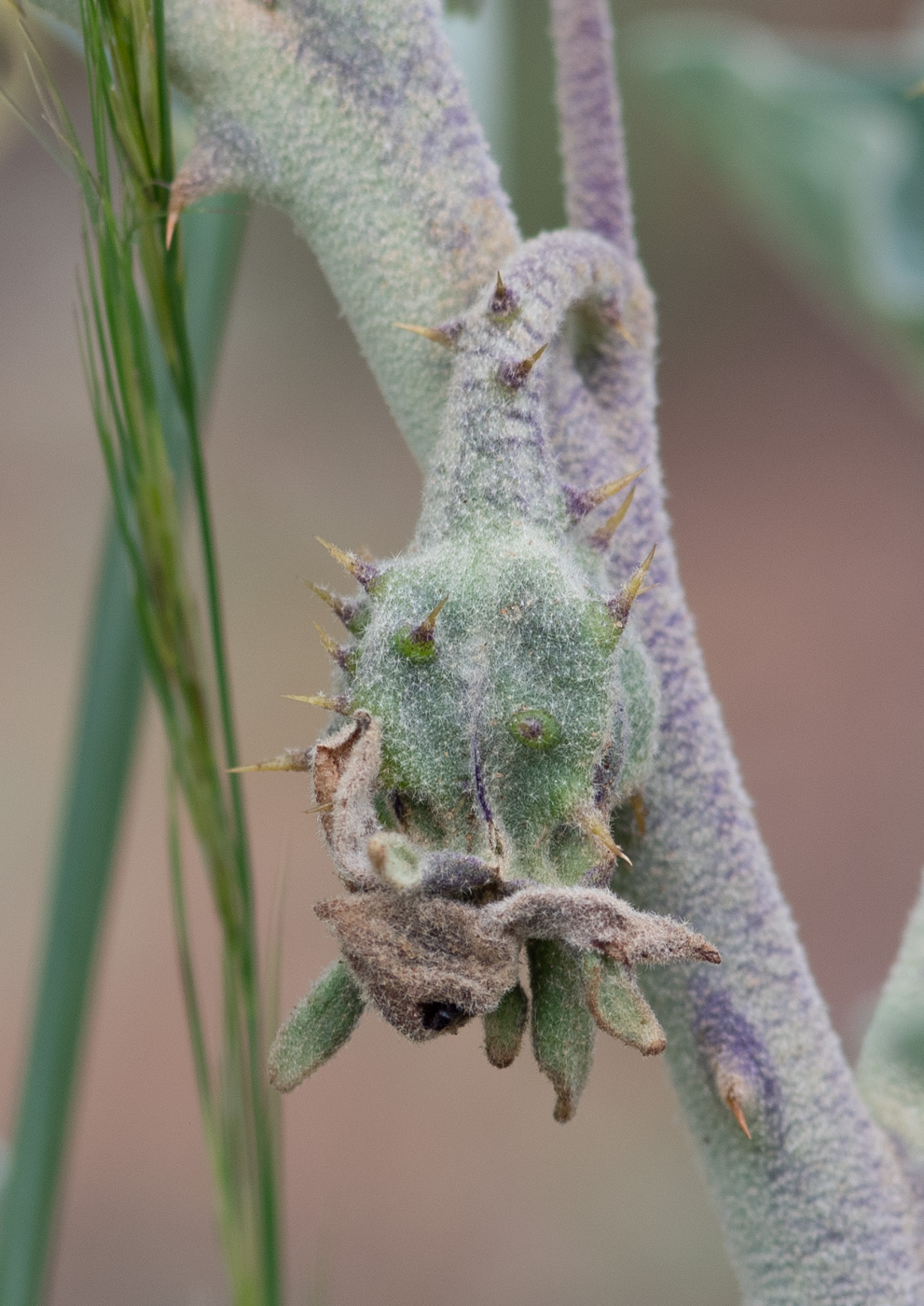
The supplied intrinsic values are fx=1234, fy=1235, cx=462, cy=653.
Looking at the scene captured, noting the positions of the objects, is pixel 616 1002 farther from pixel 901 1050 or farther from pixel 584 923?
pixel 901 1050

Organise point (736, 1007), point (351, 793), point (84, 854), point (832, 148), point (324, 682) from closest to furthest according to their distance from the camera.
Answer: point (351, 793) < point (736, 1007) < point (84, 854) < point (832, 148) < point (324, 682)

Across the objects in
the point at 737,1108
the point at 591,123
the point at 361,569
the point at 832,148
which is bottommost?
the point at 737,1108

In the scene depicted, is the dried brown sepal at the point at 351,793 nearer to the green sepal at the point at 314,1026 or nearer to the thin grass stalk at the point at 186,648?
the green sepal at the point at 314,1026

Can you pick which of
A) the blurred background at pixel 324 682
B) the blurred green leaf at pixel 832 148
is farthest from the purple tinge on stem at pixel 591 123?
the blurred background at pixel 324 682

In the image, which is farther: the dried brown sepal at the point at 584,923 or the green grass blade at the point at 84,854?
the green grass blade at the point at 84,854

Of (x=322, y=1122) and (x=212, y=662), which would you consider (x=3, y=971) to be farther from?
(x=212, y=662)

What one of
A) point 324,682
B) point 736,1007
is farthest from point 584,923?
point 324,682

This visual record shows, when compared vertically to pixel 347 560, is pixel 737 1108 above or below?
below
